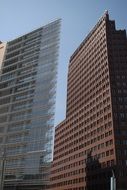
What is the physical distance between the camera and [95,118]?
131000mm

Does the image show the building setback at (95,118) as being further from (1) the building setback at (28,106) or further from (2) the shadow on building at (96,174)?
(1) the building setback at (28,106)

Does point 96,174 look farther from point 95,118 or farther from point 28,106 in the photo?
point 28,106

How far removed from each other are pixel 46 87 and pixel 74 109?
47.4m

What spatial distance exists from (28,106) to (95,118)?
102 feet

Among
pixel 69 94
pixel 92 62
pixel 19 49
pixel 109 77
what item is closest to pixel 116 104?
pixel 109 77

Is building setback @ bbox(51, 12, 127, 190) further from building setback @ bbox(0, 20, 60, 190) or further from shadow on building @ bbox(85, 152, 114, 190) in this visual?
building setback @ bbox(0, 20, 60, 190)

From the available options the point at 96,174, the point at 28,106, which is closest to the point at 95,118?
the point at 96,174

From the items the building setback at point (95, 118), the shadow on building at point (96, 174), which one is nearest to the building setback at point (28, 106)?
the shadow on building at point (96, 174)

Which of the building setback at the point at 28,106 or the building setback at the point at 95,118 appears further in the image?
the building setback at the point at 95,118

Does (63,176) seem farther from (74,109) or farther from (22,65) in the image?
(22,65)

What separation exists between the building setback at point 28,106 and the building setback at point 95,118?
72.6 ft

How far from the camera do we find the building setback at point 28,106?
108125 millimetres

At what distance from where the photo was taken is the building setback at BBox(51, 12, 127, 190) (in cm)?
11188

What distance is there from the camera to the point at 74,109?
Answer: 163625mm
